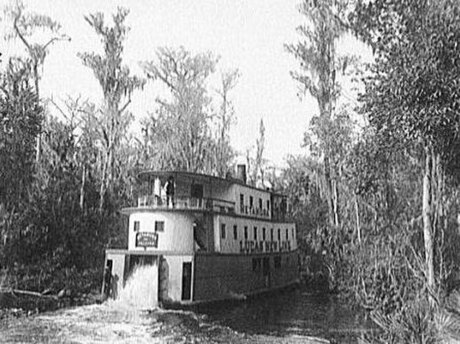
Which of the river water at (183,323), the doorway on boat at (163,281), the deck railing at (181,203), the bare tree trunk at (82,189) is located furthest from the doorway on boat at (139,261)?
the bare tree trunk at (82,189)

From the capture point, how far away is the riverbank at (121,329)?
669 inches

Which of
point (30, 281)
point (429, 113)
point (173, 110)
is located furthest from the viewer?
point (173, 110)

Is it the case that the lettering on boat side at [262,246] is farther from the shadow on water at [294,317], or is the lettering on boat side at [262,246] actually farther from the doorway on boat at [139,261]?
the doorway on boat at [139,261]

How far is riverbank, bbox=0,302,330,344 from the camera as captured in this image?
55.7ft

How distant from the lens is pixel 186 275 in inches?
922

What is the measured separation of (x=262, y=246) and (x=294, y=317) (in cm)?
926

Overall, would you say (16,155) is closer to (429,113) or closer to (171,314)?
(171,314)

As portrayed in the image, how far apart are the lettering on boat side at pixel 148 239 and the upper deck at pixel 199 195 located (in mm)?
1162

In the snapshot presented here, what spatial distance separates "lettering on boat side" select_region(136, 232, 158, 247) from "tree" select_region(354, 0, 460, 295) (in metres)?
12.7

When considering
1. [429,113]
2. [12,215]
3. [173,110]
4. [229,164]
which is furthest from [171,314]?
[229,164]

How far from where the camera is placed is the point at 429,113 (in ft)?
43.6

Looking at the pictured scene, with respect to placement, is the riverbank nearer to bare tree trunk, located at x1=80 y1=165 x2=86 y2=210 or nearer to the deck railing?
the deck railing

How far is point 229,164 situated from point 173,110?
970cm

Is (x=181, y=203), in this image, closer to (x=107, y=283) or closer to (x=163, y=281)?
(x=163, y=281)
